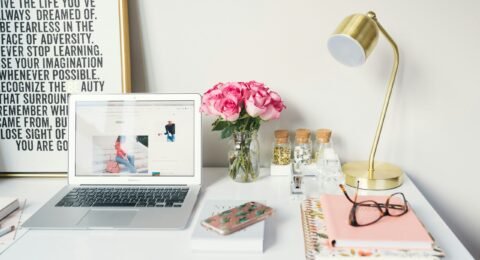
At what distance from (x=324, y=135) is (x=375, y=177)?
0.18 meters

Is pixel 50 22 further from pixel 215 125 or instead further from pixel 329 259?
pixel 329 259

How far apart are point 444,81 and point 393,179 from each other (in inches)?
12.9

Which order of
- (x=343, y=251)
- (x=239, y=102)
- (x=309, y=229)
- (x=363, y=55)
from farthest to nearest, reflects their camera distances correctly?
1. (x=239, y=102)
2. (x=363, y=55)
3. (x=309, y=229)
4. (x=343, y=251)

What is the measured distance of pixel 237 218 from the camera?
86cm

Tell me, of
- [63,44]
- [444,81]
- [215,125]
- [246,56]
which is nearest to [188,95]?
[215,125]

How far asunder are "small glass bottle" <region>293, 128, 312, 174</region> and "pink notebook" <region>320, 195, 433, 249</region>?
0.32m

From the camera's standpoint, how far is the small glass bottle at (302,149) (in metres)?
1.20

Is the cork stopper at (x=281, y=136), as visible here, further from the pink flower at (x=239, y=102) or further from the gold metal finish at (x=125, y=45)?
the gold metal finish at (x=125, y=45)

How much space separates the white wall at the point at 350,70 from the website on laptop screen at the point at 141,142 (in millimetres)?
158

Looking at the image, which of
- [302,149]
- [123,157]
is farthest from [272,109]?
[123,157]

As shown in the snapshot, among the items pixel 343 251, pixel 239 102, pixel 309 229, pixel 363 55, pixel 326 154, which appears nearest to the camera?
pixel 343 251

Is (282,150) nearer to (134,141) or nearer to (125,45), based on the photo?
(134,141)

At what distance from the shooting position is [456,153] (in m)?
1.24

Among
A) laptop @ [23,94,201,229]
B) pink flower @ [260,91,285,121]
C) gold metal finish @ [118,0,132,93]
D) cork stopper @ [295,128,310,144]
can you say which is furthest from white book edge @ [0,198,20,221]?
cork stopper @ [295,128,310,144]
